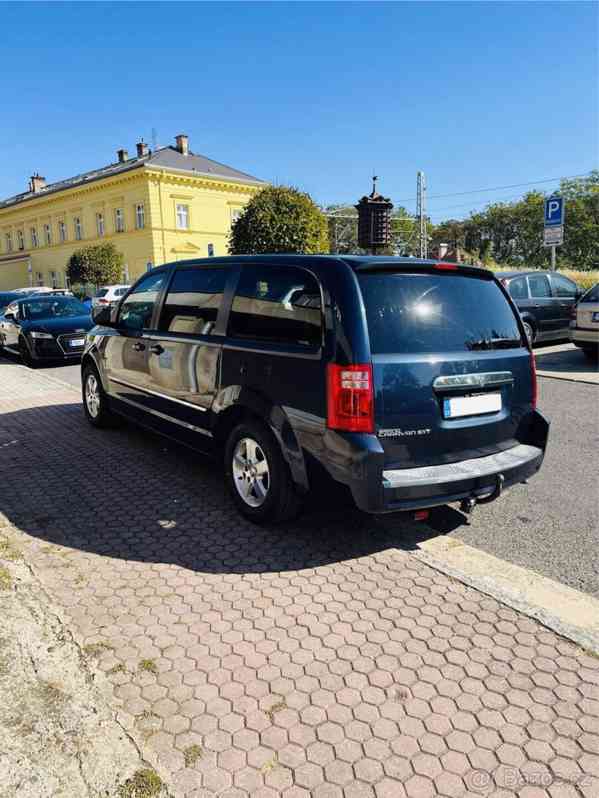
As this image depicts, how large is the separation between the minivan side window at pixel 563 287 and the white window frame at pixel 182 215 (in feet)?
123

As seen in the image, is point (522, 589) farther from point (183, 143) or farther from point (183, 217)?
point (183, 143)

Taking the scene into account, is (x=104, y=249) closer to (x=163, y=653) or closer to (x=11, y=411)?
(x=11, y=411)

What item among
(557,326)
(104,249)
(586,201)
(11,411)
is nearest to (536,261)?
(586,201)

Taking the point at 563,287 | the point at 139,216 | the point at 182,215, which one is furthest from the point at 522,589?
the point at 139,216

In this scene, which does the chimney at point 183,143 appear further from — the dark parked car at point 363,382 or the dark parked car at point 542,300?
the dark parked car at point 363,382

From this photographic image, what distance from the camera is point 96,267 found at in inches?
1697

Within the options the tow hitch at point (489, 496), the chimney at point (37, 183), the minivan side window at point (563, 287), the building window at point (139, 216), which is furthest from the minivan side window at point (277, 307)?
the chimney at point (37, 183)

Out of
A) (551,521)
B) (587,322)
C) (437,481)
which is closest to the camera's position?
(437,481)

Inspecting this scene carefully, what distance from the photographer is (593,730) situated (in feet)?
7.54

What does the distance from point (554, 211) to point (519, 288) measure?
120 inches

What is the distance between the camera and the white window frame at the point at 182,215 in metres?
45.8

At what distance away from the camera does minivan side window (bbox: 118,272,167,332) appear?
17.8 ft

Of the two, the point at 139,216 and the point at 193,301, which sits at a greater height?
the point at 139,216

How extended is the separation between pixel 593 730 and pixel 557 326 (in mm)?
11682
